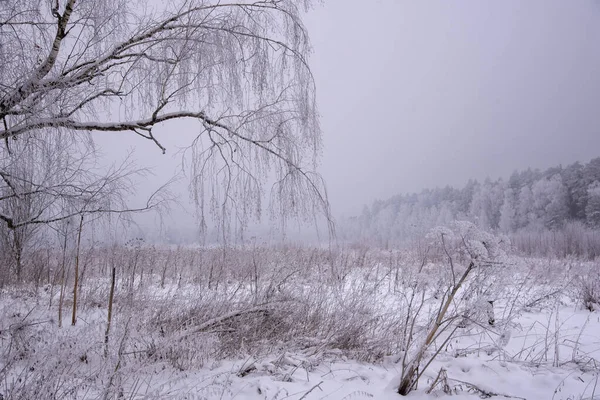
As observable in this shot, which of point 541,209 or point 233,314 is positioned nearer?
point 233,314

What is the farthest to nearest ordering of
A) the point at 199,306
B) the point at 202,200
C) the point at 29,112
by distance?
the point at 199,306 → the point at 202,200 → the point at 29,112

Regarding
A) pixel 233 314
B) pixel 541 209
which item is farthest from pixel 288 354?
pixel 541 209

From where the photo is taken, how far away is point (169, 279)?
8.87 metres

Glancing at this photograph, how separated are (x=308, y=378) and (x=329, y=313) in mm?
1548

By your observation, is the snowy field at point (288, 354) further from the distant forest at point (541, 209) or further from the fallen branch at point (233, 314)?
the distant forest at point (541, 209)

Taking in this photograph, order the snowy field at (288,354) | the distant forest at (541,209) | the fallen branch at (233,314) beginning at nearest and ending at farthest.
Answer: the snowy field at (288,354) → the fallen branch at (233,314) → the distant forest at (541,209)

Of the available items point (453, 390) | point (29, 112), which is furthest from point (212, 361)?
point (29, 112)

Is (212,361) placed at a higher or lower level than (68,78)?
lower

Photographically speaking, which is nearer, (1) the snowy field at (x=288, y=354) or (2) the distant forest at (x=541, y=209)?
(1) the snowy field at (x=288, y=354)

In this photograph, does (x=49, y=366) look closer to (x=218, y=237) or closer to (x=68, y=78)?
(x=218, y=237)

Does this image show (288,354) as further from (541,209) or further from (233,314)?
(541,209)

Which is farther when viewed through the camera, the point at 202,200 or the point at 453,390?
the point at 202,200

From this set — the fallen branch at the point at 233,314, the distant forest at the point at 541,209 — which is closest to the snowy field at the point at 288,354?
the fallen branch at the point at 233,314

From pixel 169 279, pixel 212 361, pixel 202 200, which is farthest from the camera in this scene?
pixel 169 279
